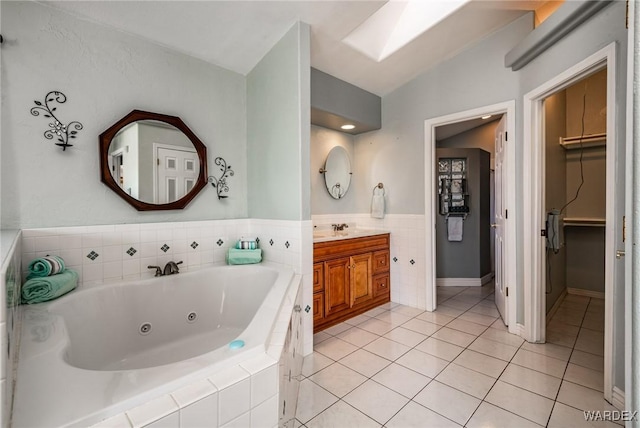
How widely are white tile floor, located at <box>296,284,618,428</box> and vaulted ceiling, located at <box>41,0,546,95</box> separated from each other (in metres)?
2.49

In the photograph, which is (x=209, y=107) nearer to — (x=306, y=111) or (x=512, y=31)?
(x=306, y=111)

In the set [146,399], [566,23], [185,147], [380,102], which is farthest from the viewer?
[380,102]

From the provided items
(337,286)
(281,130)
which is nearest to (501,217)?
(337,286)

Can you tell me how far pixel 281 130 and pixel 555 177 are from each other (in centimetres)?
288

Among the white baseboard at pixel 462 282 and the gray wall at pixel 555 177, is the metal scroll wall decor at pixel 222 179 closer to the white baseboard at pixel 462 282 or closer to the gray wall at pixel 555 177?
the gray wall at pixel 555 177

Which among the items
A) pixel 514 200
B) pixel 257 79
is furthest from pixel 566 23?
pixel 257 79

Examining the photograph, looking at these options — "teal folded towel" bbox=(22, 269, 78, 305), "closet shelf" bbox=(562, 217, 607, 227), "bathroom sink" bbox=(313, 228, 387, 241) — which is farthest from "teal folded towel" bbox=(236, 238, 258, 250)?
"closet shelf" bbox=(562, 217, 607, 227)

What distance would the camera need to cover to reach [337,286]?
103 inches

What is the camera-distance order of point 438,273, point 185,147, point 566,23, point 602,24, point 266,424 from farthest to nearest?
point 438,273 → point 185,147 → point 566,23 → point 602,24 → point 266,424

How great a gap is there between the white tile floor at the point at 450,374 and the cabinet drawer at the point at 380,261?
541 mm

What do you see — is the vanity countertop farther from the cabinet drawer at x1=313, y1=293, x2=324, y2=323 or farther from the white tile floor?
the white tile floor

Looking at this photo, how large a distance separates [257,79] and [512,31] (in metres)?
2.29

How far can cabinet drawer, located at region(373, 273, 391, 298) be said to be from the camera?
3.05 metres

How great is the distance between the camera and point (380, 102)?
131 inches
